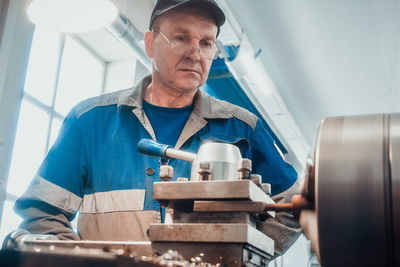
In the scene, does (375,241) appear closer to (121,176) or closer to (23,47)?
(121,176)

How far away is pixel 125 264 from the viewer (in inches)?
23.4

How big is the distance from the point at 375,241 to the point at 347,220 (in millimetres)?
51

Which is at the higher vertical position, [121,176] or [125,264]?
[121,176]

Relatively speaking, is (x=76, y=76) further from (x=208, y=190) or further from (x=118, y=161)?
(x=208, y=190)

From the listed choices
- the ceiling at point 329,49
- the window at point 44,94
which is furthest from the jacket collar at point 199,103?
the ceiling at point 329,49

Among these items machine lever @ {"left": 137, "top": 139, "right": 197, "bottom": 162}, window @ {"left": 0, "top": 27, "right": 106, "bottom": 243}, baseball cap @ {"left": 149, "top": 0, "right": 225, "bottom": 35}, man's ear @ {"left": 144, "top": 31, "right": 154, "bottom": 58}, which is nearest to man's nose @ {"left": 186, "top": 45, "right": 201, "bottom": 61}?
baseball cap @ {"left": 149, "top": 0, "right": 225, "bottom": 35}

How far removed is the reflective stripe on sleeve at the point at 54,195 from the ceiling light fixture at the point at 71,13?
949mm

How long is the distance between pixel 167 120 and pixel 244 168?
0.72 metres

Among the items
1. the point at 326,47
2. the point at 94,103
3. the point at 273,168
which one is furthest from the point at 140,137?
the point at 326,47

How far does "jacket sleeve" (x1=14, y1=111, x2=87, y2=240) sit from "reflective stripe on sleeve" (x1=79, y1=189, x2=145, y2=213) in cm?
6

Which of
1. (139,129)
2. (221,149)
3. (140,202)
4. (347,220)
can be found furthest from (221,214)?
(139,129)

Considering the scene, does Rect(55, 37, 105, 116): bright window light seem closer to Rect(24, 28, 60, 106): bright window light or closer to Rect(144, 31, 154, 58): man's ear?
Rect(24, 28, 60, 106): bright window light

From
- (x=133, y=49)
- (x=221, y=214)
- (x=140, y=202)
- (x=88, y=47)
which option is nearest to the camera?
(x=221, y=214)

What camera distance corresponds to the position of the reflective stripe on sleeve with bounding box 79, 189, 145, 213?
1401 mm
